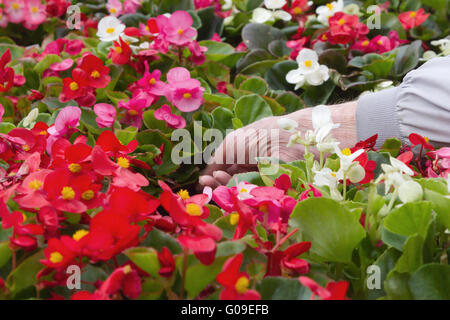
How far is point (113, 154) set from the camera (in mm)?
594

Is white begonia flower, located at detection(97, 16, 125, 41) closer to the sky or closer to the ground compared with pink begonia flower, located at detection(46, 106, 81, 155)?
closer to the sky

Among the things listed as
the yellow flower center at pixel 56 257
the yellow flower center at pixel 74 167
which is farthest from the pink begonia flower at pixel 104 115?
the yellow flower center at pixel 56 257

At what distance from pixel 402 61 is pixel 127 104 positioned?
601 mm

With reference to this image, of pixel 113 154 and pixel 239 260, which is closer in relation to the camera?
pixel 239 260

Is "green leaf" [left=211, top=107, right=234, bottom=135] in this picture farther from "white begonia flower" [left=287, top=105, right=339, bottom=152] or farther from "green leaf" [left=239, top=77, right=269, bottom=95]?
"white begonia flower" [left=287, top=105, right=339, bottom=152]

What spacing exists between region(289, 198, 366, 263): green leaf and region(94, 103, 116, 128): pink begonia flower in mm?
429

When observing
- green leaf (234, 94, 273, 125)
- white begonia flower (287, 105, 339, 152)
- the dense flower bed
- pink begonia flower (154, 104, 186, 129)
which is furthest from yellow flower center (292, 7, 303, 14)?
white begonia flower (287, 105, 339, 152)

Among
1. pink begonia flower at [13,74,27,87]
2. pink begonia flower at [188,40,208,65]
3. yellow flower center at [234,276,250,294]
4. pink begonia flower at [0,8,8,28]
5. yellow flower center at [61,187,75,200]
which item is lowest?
yellow flower center at [234,276,250,294]

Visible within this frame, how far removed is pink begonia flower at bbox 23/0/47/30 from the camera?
4.66 ft

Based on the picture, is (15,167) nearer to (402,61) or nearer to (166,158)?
(166,158)

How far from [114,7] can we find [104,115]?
66 centimetres

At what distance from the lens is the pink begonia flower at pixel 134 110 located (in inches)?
35.0

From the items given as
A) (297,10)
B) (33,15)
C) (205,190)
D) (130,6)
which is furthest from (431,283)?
(33,15)
